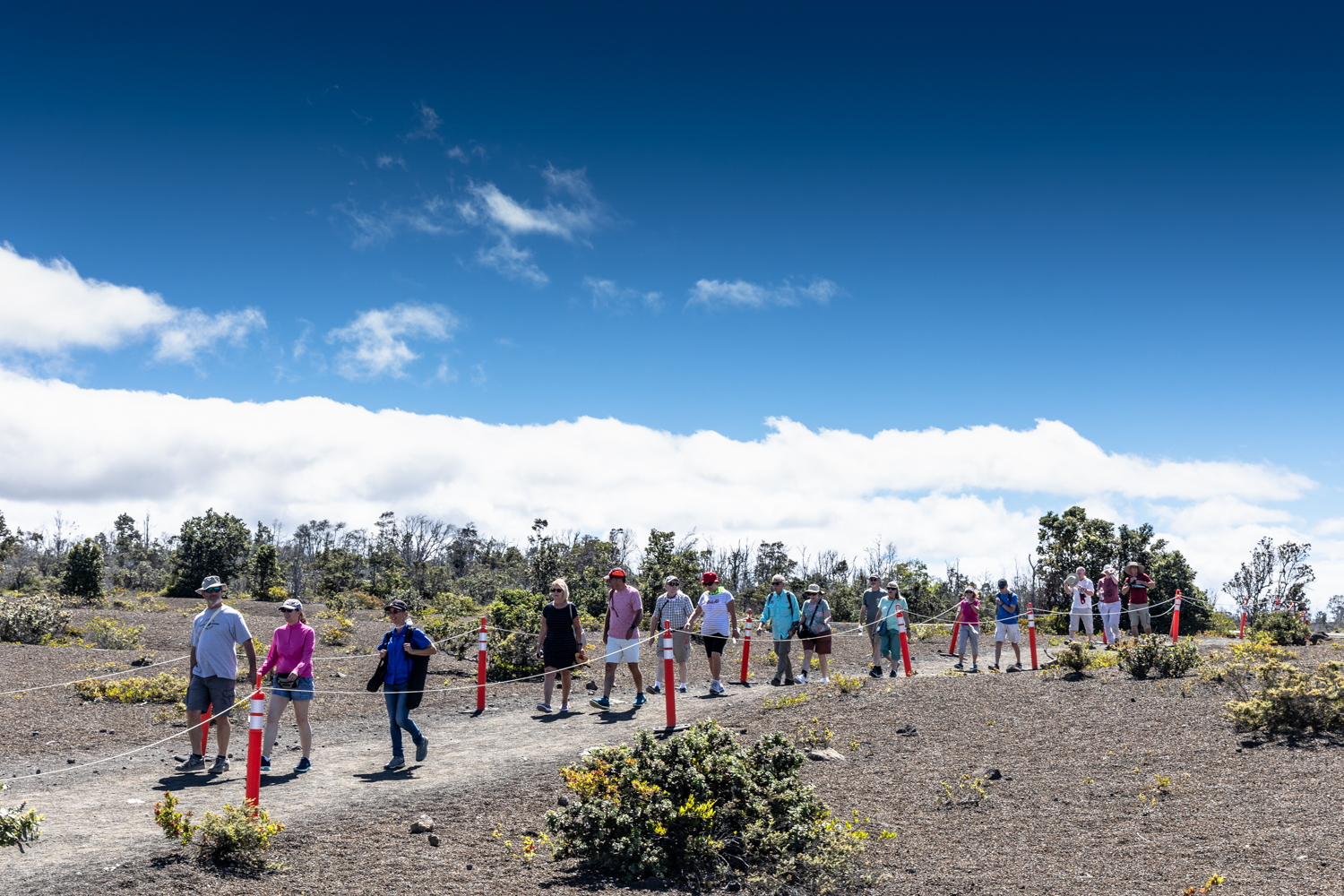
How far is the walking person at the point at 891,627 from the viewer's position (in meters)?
13.5

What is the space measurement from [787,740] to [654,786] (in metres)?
1.31

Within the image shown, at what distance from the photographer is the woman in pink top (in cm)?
814

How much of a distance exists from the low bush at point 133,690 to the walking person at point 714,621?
7.54m

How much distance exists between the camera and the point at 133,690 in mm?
11914

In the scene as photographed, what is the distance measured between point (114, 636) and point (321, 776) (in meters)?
12.1

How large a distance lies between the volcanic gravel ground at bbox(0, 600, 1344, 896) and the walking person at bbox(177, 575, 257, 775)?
65cm

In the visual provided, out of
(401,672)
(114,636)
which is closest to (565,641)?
(401,672)

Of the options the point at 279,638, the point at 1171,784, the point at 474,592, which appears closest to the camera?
the point at 1171,784

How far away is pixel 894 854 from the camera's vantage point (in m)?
5.98

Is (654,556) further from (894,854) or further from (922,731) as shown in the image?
(894,854)

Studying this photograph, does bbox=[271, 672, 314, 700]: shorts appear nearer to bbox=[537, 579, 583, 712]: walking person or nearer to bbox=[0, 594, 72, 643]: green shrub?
bbox=[537, 579, 583, 712]: walking person

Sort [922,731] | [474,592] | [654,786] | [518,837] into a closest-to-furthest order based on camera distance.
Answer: [654,786] → [518,837] → [922,731] → [474,592]

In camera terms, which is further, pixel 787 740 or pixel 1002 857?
pixel 787 740

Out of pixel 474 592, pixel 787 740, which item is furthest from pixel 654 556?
pixel 787 740
